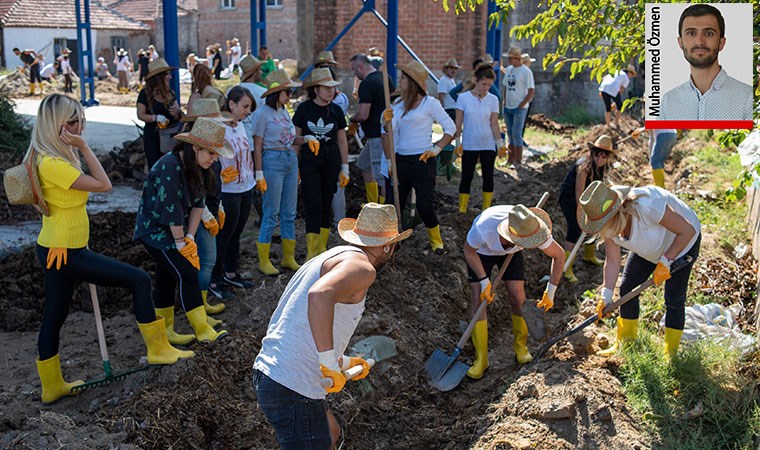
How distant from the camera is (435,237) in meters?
7.65

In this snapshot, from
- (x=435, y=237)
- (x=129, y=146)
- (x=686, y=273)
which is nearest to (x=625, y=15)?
(x=686, y=273)

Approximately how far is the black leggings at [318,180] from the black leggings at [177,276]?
A: 6.26 ft

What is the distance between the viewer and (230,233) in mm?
6305

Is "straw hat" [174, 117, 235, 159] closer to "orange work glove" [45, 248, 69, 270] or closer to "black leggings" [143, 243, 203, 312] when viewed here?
"black leggings" [143, 243, 203, 312]

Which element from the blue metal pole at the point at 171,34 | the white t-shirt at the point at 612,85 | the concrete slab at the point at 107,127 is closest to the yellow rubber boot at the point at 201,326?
the blue metal pole at the point at 171,34

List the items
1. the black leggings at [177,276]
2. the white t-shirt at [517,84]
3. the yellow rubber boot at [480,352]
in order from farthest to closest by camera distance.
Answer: the white t-shirt at [517,84] → the yellow rubber boot at [480,352] → the black leggings at [177,276]

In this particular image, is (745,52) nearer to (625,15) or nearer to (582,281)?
(625,15)

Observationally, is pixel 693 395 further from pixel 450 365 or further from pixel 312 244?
pixel 312 244

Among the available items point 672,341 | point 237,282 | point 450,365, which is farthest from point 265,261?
point 672,341

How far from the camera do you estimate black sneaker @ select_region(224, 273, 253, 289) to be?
6578mm

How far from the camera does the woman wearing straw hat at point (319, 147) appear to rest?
6.87m

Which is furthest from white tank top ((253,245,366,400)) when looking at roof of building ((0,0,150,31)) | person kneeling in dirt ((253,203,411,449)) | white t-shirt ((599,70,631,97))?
roof of building ((0,0,150,31))

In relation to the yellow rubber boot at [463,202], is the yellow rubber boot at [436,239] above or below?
below

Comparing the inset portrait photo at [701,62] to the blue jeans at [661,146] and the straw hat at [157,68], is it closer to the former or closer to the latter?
the blue jeans at [661,146]
